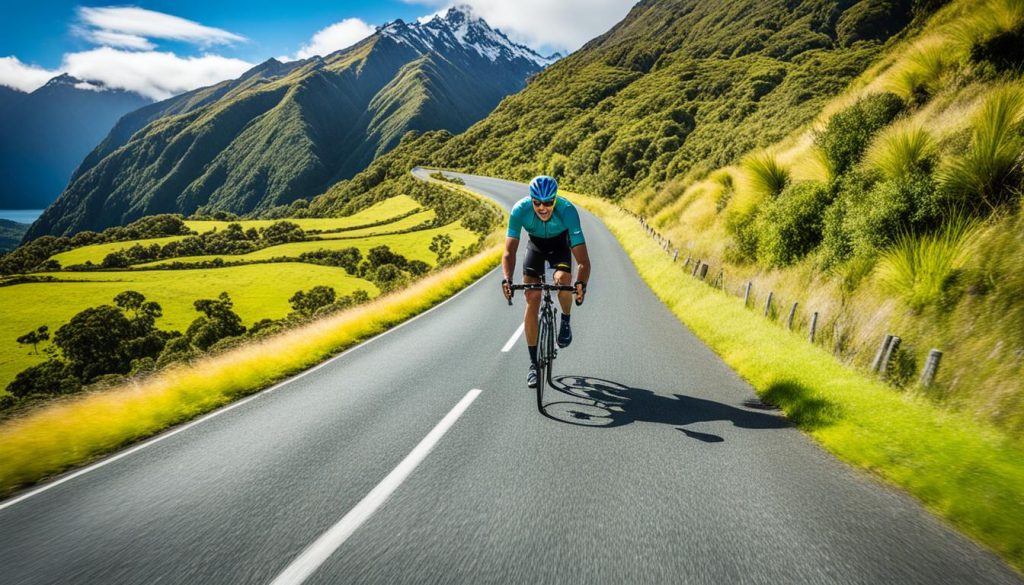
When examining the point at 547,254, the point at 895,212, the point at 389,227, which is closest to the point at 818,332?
the point at 895,212

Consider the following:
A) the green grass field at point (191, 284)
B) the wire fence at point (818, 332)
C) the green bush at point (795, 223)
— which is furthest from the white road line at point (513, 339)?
the green grass field at point (191, 284)

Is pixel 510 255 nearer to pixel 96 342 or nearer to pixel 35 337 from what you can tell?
pixel 96 342

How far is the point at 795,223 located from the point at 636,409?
7.76 metres

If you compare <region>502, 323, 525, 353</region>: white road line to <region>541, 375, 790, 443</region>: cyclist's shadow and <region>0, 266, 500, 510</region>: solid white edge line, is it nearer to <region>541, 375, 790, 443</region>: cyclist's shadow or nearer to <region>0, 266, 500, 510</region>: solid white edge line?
<region>541, 375, 790, 443</region>: cyclist's shadow

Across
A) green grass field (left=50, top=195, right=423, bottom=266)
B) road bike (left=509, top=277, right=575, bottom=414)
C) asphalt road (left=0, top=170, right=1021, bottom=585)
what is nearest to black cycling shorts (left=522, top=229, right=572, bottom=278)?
road bike (left=509, top=277, right=575, bottom=414)

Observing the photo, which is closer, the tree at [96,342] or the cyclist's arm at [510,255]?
the cyclist's arm at [510,255]

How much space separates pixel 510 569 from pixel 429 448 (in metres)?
1.85

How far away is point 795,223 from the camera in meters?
10.5

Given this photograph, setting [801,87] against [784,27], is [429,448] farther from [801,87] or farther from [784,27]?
[784,27]

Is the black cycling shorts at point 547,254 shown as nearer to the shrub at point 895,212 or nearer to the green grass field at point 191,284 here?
the shrub at point 895,212

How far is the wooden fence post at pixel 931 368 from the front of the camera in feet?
16.4

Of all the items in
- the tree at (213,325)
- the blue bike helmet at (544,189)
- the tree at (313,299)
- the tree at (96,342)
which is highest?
the blue bike helmet at (544,189)

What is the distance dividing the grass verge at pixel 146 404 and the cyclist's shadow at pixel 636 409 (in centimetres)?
454

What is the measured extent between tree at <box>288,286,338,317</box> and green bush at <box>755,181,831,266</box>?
46952mm
